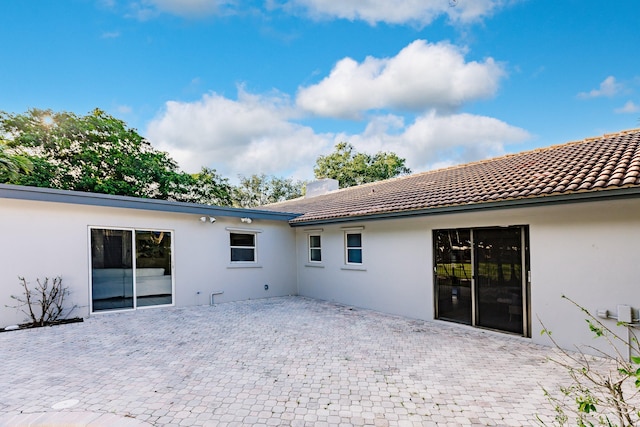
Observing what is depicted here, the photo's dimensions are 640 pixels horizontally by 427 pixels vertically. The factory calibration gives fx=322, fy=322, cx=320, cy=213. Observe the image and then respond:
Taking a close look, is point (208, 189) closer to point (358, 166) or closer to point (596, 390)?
point (358, 166)

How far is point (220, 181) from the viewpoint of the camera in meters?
25.9

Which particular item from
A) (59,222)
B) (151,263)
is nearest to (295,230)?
(151,263)

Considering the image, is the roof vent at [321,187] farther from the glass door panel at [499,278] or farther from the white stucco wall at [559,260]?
the glass door panel at [499,278]

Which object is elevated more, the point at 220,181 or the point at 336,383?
the point at 220,181

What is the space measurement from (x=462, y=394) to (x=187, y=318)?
23.1 feet

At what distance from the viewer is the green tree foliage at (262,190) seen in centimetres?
3684

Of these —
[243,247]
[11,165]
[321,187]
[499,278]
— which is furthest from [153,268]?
[321,187]

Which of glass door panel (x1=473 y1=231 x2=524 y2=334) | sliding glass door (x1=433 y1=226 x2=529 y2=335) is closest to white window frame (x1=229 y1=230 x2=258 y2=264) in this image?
sliding glass door (x1=433 y1=226 x2=529 y2=335)

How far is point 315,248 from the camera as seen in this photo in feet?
40.4

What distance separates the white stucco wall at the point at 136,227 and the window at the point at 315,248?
91cm

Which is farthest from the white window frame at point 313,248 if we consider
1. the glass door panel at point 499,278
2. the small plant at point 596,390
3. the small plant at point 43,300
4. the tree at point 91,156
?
the tree at point 91,156

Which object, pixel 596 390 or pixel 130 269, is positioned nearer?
pixel 596 390

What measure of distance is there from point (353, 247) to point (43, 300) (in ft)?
27.8

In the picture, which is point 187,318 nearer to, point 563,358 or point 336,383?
point 336,383
